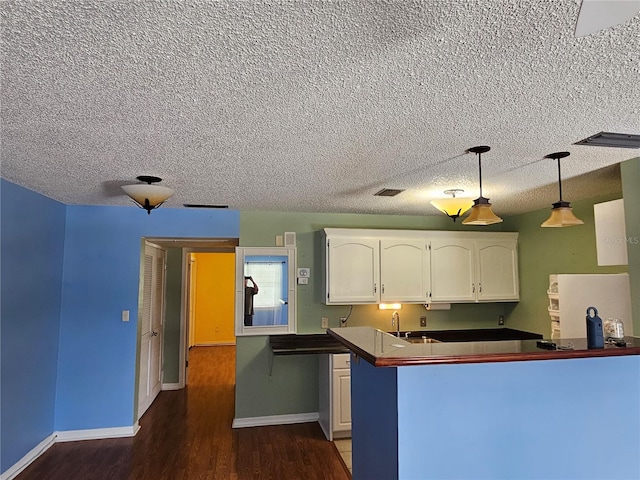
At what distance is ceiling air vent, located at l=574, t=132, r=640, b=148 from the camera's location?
216cm

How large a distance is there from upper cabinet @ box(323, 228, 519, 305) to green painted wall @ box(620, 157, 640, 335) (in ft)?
6.91

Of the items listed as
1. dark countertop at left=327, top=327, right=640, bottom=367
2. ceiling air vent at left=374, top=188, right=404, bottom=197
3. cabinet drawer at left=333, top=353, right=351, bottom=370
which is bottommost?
cabinet drawer at left=333, top=353, right=351, bottom=370

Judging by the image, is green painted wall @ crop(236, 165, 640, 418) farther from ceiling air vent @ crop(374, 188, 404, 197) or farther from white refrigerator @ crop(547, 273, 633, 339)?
ceiling air vent @ crop(374, 188, 404, 197)

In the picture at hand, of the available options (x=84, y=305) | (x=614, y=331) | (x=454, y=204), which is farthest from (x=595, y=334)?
(x=84, y=305)

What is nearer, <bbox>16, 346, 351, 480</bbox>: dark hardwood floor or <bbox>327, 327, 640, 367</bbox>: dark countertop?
<bbox>327, 327, 640, 367</bbox>: dark countertop

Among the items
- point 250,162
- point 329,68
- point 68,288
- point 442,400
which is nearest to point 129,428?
point 68,288

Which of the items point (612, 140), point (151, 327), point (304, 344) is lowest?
point (304, 344)

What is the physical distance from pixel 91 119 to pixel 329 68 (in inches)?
47.6

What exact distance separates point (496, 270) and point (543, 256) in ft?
1.71

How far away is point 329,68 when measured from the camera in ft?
4.83

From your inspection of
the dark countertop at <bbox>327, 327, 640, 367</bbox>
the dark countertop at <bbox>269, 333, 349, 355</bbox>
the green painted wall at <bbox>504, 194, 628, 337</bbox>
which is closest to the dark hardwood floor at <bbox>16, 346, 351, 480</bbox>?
the dark countertop at <bbox>269, 333, 349, 355</bbox>

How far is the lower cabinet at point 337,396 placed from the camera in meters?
3.95

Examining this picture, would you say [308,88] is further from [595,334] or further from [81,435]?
[81,435]

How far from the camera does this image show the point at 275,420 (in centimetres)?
440
